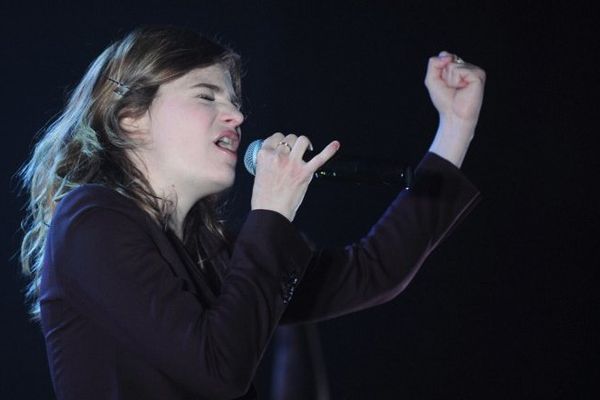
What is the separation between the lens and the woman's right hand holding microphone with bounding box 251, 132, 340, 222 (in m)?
1.03

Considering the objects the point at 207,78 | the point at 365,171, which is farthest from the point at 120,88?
the point at 365,171

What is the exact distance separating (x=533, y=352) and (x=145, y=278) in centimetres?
172

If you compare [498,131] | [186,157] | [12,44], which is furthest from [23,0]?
[498,131]

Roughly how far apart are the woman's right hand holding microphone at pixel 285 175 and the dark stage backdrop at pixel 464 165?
1.19 m

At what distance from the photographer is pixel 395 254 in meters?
1.40

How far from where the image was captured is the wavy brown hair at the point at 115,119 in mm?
1227

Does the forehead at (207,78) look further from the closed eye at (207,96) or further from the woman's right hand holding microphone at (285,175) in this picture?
the woman's right hand holding microphone at (285,175)

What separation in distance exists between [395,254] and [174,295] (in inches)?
22.9

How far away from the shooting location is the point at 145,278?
94 cm

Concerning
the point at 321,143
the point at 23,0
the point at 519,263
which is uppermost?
the point at 23,0

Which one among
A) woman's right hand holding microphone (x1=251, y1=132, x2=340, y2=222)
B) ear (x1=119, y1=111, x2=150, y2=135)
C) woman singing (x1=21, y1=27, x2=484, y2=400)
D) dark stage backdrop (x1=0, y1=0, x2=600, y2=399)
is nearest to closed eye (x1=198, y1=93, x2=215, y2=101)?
woman singing (x1=21, y1=27, x2=484, y2=400)

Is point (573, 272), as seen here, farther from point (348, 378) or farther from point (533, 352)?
point (348, 378)

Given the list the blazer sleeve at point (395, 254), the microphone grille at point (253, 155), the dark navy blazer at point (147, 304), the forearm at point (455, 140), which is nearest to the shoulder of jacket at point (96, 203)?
the dark navy blazer at point (147, 304)

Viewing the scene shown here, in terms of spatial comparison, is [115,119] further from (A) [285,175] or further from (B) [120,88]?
(A) [285,175]
